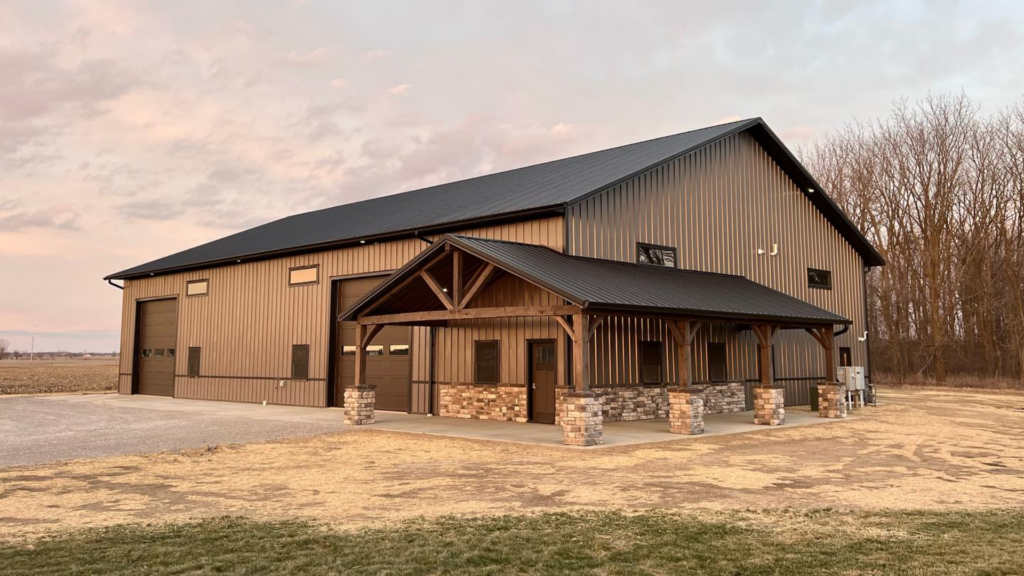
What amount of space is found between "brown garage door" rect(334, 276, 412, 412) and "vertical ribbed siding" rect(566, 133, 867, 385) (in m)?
6.36

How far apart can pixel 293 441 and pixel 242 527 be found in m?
7.78

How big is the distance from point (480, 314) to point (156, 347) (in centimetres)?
2125

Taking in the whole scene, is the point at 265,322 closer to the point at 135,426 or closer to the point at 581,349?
the point at 135,426

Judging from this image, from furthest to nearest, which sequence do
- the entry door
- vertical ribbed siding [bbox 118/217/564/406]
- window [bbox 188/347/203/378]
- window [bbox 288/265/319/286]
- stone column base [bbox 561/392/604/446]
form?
window [bbox 188/347/203/378] < window [bbox 288/265/319/286] < vertical ribbed siding [bbox 118/217/564/406] < the entry door < stone column base [bbox 561/392/604/446]

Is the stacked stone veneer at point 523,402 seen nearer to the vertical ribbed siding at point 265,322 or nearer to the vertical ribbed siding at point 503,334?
the vertical ribbed siding at point 503,334

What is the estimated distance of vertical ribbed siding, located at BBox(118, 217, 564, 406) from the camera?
73.6 feet

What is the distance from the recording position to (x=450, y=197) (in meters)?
24.8

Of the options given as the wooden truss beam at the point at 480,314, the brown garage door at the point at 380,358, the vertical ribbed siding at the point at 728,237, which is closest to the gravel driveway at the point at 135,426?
the brown garage door at the point at 380,358

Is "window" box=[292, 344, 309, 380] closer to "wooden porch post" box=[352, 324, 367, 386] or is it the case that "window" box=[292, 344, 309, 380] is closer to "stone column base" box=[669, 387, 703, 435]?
"wooden porch post" box=[352, 324, 367, 386]

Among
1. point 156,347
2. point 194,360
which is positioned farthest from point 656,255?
point 156,347

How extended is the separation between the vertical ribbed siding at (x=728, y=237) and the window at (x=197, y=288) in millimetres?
17496

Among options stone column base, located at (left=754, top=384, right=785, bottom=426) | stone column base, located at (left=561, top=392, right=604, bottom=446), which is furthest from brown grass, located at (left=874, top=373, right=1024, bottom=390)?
stone column base, located at (left=561, top=392, right=604, bottom=446)

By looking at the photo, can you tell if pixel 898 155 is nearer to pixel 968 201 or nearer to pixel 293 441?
pixel 968 201

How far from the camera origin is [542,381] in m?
17.5
